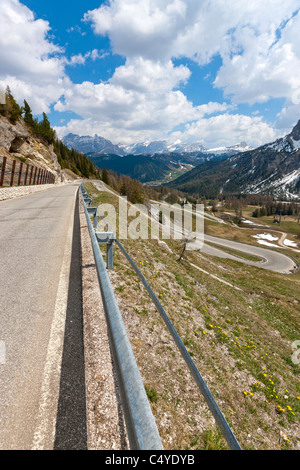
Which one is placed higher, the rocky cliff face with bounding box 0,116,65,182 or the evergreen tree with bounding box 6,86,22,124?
the evergreen tree with bounding box 6,86,22,124

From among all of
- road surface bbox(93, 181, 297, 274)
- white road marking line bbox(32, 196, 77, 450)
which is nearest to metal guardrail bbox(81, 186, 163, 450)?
white road marking line bbox(32, 196, 77, 450)

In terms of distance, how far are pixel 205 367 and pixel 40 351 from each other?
495cm

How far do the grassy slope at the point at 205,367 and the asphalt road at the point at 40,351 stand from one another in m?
1.44

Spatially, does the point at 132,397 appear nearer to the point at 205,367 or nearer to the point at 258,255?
the point at 205,367

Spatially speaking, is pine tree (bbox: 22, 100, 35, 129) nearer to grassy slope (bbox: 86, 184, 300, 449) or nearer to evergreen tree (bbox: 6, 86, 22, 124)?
evergreen tree (bbox: 6, 86, 22, 124)

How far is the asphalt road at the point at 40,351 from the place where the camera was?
7.32 ft

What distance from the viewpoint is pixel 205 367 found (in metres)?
6.10

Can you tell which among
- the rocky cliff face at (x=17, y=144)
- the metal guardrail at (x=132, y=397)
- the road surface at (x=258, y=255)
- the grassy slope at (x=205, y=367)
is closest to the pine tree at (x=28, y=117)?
the rocky cliff face at (x=17, y=144)

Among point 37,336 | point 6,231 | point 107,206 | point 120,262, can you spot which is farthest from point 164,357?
point 107,206

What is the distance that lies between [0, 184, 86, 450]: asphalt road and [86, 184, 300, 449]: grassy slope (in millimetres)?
1440

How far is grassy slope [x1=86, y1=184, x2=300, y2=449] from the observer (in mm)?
3693

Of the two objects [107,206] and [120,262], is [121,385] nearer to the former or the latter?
[120,262]

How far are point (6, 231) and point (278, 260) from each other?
255 ft

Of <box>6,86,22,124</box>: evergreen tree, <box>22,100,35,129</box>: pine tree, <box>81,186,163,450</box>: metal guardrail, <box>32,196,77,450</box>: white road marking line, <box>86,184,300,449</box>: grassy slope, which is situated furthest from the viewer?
<box>22,100,35,129</box>: pine tree
